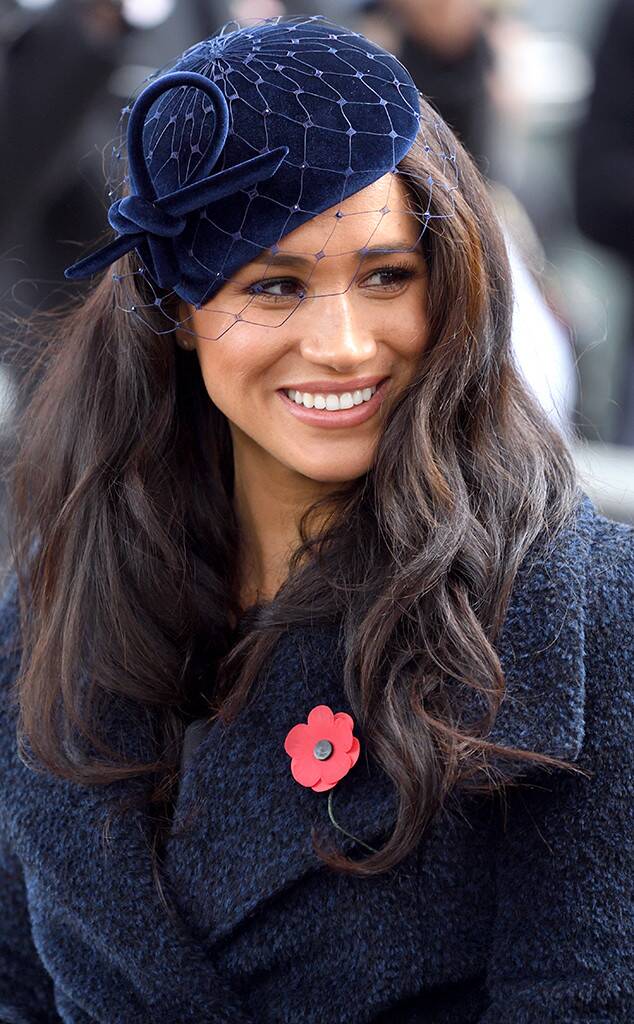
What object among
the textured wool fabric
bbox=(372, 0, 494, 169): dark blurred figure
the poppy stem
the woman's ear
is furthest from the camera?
bbox=(372, 0, 494, 169): dark blurred figure

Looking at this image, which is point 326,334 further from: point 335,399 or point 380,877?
point 380,877

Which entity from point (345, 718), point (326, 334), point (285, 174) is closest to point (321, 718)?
point (345, 718)

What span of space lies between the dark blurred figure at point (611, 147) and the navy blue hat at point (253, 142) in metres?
1.82

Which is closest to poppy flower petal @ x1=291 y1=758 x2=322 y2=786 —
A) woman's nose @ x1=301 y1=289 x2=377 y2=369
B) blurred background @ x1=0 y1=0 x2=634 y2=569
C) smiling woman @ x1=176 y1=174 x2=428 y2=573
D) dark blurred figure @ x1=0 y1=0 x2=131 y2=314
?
smiling woman @ x1=176 y1=174 x2=428 y2=573

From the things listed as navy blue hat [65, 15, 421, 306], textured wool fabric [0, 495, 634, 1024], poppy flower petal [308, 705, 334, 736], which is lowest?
textured wool fabric [0, 495, 634, 1024]

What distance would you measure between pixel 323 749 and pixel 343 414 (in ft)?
1.53

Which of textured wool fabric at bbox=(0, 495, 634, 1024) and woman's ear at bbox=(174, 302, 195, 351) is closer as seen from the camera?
textured wool fabric at bbox=(0, 495, 634, 1024)

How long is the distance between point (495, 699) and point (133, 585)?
68cm

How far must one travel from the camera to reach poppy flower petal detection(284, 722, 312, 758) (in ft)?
6.18

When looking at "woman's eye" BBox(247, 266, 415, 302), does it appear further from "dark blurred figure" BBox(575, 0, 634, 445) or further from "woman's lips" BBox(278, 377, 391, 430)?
"dark blurred figure" BBox(575, 0, 634, 445)

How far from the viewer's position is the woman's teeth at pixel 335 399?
6.24ft

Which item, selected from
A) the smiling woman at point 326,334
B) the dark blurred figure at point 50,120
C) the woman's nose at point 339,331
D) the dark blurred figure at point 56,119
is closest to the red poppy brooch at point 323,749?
the smiling woman at point 326,334

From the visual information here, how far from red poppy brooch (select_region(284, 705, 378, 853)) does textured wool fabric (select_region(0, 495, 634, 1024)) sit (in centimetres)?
2

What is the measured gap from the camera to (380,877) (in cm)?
181
